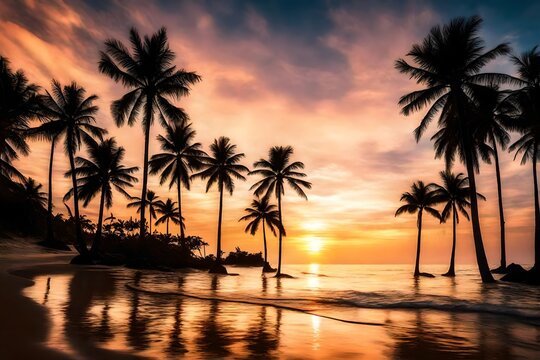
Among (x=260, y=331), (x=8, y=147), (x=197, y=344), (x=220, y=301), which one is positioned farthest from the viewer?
(x=8, y=147)

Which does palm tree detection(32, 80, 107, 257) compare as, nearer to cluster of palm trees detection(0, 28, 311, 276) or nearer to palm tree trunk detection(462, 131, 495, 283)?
cluster of palm trees detection(0, 28, 311, 276)

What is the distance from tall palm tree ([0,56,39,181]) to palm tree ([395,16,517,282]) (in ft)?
92.9

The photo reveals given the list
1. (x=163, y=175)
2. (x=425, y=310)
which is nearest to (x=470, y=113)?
(x=425, y=310)

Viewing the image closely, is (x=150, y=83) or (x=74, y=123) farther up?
(x=150, y=83)

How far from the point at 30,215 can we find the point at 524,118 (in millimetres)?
48648

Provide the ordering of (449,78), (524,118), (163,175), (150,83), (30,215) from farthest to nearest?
(30,215), (163,175), (150,83), (524,118), (449,78)

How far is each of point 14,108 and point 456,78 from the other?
32.5 m

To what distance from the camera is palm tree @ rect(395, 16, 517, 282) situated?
82.4ft

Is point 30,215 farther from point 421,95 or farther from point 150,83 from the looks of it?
point 421,95

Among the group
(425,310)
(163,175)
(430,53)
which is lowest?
(425,310)

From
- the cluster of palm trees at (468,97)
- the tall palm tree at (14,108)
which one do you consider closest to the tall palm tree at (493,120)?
the cluster of palm trees at (468,97)

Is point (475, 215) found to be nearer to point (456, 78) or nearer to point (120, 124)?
point (456, 78)

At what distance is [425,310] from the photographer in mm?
12258

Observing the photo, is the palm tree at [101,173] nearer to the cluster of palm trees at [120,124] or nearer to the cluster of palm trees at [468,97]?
the cluster of palm trees at [120,124]
